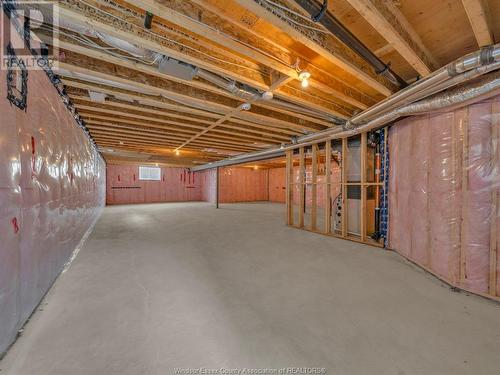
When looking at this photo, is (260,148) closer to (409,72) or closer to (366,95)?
(366,95)

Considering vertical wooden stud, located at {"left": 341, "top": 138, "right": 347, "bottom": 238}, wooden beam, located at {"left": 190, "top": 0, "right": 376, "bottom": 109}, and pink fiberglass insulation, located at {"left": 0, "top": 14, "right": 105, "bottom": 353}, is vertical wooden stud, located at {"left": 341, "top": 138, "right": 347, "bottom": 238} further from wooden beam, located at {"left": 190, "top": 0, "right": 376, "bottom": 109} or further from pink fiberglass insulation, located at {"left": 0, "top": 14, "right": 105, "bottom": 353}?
pink fiberglass insulation, located at {"left": 0, "top": 14, "right": 105, "bottom": 353}

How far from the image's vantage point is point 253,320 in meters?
1.54

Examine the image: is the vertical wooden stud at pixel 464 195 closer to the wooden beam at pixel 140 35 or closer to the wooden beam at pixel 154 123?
the wooden beam at pixel 140 35

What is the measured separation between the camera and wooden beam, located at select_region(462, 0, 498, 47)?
1.27 metres

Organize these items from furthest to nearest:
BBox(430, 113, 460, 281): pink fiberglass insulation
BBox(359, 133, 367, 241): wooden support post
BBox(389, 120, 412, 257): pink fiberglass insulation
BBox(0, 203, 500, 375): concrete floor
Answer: BBox(359, 133, 367, 241): wooden support post, BBox(389, 120, 412, 257): pink fiberglass insulation, BBox(430, 113, 460, 281): pink fiberglass insulation, BBox(0, 203, 500, 375): concrete floor

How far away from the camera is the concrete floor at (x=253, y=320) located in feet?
3.89

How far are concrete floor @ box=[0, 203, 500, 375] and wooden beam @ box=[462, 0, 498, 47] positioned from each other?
2160 mm

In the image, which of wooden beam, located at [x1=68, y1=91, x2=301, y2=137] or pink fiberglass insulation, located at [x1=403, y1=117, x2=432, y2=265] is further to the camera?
wooden beam, located at [x1=68, y1=91, x2=301, y2=137]

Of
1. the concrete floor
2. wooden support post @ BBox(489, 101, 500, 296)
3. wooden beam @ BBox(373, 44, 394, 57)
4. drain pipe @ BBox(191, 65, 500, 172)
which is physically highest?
wooden beam @ BBox(373, 44, 394, 57)

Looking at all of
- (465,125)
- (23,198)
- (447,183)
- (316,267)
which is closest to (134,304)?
(23,198)

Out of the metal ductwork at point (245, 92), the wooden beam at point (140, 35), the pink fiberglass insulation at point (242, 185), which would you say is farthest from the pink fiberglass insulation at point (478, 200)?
the pink fiberglass insulation at point (242, 185)

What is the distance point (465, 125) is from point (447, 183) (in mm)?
616

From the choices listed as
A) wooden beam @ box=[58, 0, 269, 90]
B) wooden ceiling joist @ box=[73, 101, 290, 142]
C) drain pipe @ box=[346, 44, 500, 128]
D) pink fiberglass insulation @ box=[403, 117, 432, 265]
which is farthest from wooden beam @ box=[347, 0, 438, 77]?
wooden ceiling joist @ box=[73, 101, 290, 142]

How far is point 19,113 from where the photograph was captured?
1.39 metres
